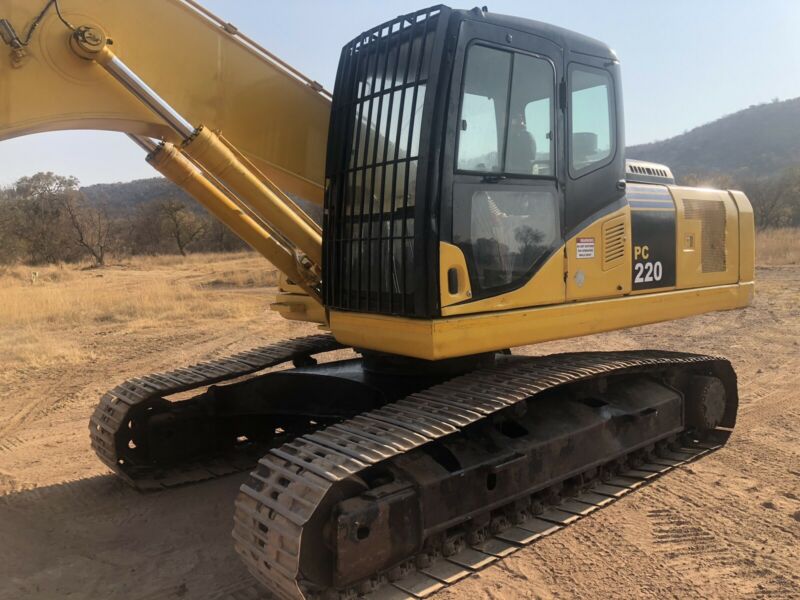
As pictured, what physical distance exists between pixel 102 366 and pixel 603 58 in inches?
315

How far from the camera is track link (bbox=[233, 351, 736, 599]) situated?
120 inches

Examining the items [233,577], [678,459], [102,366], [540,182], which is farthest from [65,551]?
[102,366]

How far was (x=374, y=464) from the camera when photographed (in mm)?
3334

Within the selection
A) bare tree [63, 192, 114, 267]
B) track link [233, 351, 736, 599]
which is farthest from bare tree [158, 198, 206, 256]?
track link [233, 351, 736, 599]

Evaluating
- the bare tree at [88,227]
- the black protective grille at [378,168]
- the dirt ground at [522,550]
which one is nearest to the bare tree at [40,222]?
the bare tree at [88,227]

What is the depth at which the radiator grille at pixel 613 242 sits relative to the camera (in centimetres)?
454

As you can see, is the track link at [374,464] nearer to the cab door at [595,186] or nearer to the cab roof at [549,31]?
the cab door at [595,186]

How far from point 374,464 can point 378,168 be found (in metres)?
1.76

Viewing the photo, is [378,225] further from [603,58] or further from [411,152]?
[603,58]

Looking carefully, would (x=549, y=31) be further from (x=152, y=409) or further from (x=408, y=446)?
(x=152, y=409)

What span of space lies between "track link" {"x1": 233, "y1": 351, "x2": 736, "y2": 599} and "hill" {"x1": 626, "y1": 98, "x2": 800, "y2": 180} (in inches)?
2999

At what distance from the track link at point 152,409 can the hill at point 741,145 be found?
249ft

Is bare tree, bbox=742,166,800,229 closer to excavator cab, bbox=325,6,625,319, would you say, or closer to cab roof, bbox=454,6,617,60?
cab roof, bbox=454,6,617,60

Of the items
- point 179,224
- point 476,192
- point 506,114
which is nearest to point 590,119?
point 506,114
